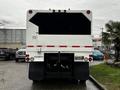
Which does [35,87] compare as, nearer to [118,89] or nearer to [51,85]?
[51,85]

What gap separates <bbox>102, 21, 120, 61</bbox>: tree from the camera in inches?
1107

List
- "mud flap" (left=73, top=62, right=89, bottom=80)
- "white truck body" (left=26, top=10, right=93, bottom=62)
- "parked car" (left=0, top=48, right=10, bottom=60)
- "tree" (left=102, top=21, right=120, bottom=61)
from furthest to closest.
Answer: "parked car" (left=0, top=48, right=10, bottom=60)
"tree" (left=102, top=21, right=120, bottom=61)
"mud flap" (left=73, top=62, right=89, bottom=80)
"white truck body" (left=26, top=10, right=93, bottom=62)

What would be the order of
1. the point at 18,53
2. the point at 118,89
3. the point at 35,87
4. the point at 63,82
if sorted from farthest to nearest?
the point at 18,53, the point at 63,82, the point at 35,87, the point at 118,89

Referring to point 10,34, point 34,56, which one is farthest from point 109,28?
point 10,34

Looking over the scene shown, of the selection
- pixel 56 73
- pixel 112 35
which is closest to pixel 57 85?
pixel 56 73

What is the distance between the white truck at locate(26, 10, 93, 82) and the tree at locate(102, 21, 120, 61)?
47.4 feet

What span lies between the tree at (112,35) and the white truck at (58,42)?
14.4 meters

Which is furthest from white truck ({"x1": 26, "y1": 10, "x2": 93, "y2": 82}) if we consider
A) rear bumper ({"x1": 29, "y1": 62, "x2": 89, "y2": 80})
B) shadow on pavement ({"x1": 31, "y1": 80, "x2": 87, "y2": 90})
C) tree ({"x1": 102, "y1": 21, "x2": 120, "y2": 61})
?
tree ({"x1": 102, "y1": 21, "x2": 120, "y2": 61})

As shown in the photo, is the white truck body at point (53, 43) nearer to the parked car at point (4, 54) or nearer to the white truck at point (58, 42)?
the white truck at point (58, 42)

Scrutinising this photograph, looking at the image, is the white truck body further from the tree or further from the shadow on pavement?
the tree

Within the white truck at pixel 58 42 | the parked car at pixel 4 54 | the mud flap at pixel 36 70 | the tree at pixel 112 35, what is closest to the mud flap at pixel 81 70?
the white truck at pixel 58 42

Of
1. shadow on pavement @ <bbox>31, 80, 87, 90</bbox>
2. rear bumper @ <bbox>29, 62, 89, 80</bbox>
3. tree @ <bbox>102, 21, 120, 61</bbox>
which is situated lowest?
shadow on pavement @ <bbox>31, 80, 87, 90</bbox>

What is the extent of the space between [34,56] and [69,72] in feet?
5.60

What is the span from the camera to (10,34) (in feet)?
151
